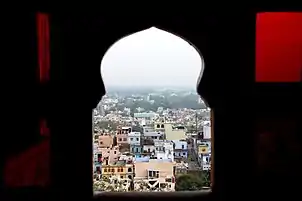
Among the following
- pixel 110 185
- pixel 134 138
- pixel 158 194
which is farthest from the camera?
pixel 134 138

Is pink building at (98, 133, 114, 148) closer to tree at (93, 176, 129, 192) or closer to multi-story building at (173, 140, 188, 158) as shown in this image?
tree at (93, 176, 129, 192)

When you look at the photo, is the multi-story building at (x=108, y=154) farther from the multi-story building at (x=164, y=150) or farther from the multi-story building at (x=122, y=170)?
the multi-story building at (x=164, y=150)
